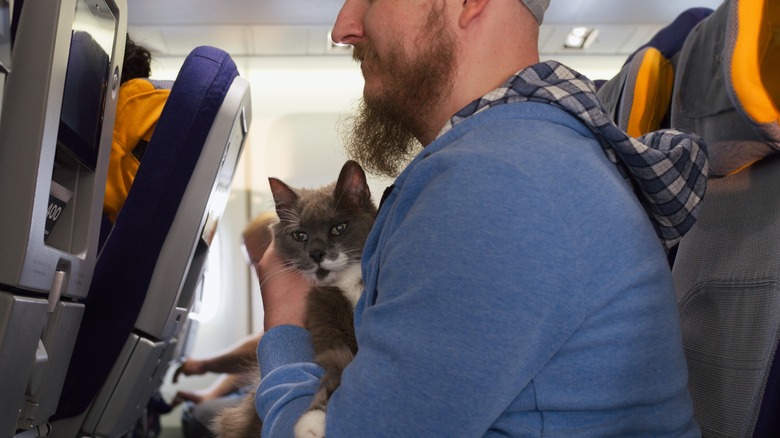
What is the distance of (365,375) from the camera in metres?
A: 0.83

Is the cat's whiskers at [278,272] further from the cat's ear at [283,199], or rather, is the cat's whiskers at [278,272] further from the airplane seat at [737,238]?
the airplane seat at [737,238]

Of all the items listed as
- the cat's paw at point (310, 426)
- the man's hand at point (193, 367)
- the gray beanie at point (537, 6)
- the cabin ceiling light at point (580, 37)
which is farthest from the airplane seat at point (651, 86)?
the man's hand at point (193, 367)

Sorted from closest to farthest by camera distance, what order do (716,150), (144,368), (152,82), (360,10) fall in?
(716,150), (360,10), (144,368), (152,82)

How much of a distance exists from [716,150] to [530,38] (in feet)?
1.20

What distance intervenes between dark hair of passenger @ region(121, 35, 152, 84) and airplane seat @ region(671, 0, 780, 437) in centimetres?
148

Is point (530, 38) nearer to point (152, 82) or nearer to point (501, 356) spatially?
point (501, 356)

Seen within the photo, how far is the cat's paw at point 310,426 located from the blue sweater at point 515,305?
8 centimetres

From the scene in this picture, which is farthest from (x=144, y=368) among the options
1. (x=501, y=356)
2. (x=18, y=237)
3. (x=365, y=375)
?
(x=501, y=356)

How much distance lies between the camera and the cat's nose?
5.40 feet

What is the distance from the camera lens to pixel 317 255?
165 cm

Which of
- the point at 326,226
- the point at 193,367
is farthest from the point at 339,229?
the point at 193,367

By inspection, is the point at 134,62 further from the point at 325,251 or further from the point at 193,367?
the point at 193,367

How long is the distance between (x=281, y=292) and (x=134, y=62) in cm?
90

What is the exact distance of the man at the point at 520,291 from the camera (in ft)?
2.61
